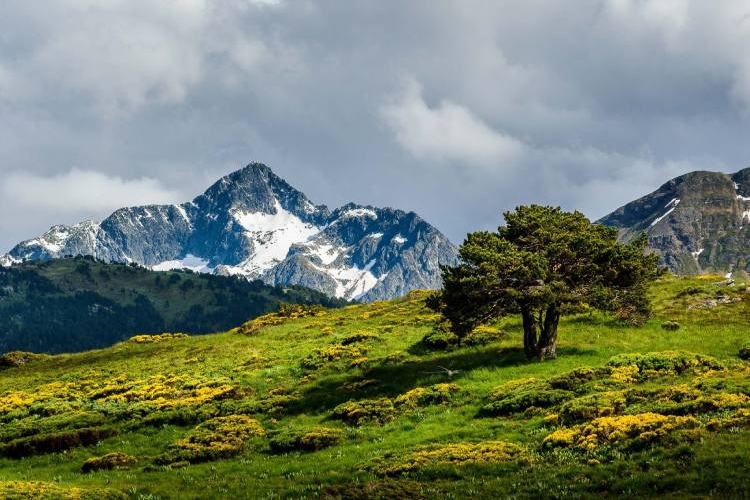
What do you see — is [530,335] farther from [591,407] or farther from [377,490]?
[377,490]

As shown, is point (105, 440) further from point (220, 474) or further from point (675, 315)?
point (675, 315)

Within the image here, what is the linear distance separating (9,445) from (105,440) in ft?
18.3

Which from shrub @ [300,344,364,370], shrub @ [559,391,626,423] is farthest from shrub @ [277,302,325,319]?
shrub @ [559,391,626,423]

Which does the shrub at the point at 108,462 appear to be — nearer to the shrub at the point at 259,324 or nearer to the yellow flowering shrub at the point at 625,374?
the yellow flowering shrub at the point at 625,374

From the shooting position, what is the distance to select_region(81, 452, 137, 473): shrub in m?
31.7

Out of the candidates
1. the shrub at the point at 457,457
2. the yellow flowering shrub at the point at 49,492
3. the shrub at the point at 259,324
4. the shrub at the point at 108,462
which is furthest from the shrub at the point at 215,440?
the shrub at the point at 259,324

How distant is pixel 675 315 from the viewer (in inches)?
2151

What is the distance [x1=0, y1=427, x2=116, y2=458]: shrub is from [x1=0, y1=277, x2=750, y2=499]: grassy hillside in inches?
3.9

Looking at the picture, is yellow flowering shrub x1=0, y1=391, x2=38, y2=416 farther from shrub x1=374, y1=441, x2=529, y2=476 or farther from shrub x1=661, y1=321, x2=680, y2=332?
shrub x1=661, y1=321, x2=680, y2=332

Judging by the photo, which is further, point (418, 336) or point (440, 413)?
point (418, 336)

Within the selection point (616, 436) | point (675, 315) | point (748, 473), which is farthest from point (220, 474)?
point (675, 315)

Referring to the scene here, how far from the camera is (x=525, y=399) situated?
3366cm

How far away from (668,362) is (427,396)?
15.1 meters

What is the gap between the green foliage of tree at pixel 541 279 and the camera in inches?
1686
